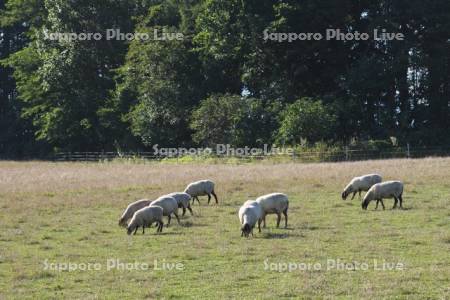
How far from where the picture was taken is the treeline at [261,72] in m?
47.3

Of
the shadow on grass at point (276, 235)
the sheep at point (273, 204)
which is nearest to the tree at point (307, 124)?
the sheep at point (273, 204)

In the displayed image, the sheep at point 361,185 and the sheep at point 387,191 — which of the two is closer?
the sheep at point 387,191

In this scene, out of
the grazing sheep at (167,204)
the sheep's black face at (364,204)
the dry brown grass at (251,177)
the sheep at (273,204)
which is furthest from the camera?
A: the dry brown grass at (251,177)

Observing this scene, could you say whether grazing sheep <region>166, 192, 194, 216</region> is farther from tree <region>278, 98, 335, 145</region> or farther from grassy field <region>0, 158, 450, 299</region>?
tree <region>278, 98, 335, 145</region>

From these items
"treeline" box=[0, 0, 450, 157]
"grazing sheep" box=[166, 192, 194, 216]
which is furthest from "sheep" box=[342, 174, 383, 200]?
"treeline" box=[0, 0, 450, 157]

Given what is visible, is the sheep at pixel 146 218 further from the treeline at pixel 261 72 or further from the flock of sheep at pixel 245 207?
the treeline at pixel 261 72

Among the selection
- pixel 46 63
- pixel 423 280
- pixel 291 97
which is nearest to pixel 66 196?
pixel 423 280

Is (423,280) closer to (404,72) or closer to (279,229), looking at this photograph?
(279,229)

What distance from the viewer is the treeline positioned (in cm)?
4731

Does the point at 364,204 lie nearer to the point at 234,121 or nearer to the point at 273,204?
the point at 273,204

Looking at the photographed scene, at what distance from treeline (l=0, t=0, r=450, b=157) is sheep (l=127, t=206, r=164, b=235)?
24.6 meters

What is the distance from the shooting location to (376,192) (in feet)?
70.6

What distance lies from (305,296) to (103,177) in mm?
24669

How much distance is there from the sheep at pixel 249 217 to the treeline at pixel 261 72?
24976mm
